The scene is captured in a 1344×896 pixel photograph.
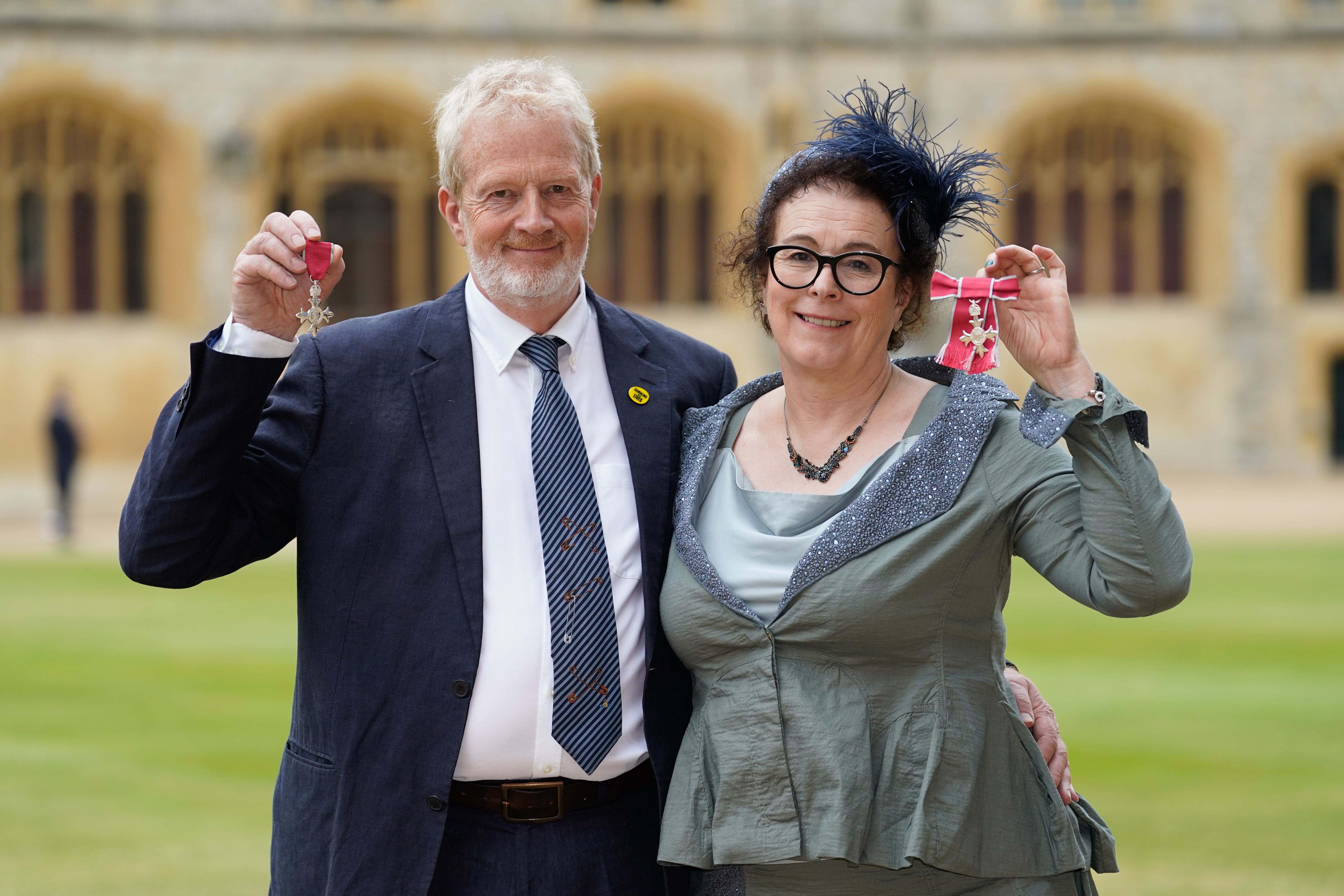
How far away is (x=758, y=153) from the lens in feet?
72.6

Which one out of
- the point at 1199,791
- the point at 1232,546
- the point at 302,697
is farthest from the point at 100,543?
the point at 302,697

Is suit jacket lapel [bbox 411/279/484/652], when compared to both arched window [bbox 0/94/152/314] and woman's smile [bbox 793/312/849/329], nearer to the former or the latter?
woman's smile [bbox 793/312/849/329]

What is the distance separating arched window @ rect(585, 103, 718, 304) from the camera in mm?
22453

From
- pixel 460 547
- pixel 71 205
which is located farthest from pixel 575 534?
pixel 71 205

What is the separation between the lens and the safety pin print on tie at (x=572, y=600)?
2658 millimetres

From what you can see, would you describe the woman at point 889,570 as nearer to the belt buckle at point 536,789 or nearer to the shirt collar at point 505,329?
the belt buckle at point 536,789

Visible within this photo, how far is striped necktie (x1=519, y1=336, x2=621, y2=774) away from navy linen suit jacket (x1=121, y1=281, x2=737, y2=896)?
9cm

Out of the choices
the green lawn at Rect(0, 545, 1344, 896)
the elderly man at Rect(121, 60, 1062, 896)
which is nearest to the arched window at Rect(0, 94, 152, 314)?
the green lawn at Rect(0, 545, 1344, 896)

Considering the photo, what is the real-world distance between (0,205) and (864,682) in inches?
828

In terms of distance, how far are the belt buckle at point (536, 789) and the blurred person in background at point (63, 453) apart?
14679 millimetres

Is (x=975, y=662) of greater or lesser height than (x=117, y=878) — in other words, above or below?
above

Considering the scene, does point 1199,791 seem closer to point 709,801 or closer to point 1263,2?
point 709,801

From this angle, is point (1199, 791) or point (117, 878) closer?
point (117, 878)

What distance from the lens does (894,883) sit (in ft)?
8.11
